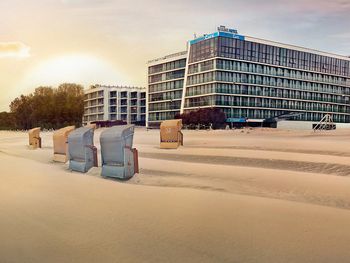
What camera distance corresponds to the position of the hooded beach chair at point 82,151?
13.2 m

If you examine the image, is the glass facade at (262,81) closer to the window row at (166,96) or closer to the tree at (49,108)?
the window row at (166,96)

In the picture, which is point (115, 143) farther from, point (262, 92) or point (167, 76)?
point (167, 76)

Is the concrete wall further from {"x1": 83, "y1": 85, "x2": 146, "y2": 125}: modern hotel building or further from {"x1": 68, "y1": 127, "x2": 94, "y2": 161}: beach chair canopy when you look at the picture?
{"x1": 68, "y1": 127, "x2": 94, "y2": 161}: beach chair canopy

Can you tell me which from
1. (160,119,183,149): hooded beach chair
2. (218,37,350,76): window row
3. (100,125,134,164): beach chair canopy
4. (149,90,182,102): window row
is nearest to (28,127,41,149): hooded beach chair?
(160,119,183,149): hooded beach chair

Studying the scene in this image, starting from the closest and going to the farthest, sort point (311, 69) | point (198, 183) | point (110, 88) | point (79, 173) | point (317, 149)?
1. point (198, 183)
2. point (79, 173)
3. point (317, 149)
4. point (311, 69)
5. point (110, 88)

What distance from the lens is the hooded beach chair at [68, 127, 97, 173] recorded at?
13.2 metres

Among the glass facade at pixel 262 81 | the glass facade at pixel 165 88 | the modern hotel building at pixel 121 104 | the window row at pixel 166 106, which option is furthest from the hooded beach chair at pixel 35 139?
the modern hotel building at pixel 121 104

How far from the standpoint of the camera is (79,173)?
12797 millimetres

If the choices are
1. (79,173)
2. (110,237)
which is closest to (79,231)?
(110,237)

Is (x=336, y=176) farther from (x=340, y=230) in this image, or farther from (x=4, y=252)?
(x=4, y=252)

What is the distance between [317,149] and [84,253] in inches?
580

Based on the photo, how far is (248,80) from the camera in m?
78.3

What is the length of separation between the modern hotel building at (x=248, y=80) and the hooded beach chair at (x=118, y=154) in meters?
62.5

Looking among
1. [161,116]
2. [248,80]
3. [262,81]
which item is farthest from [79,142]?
[161,116]
